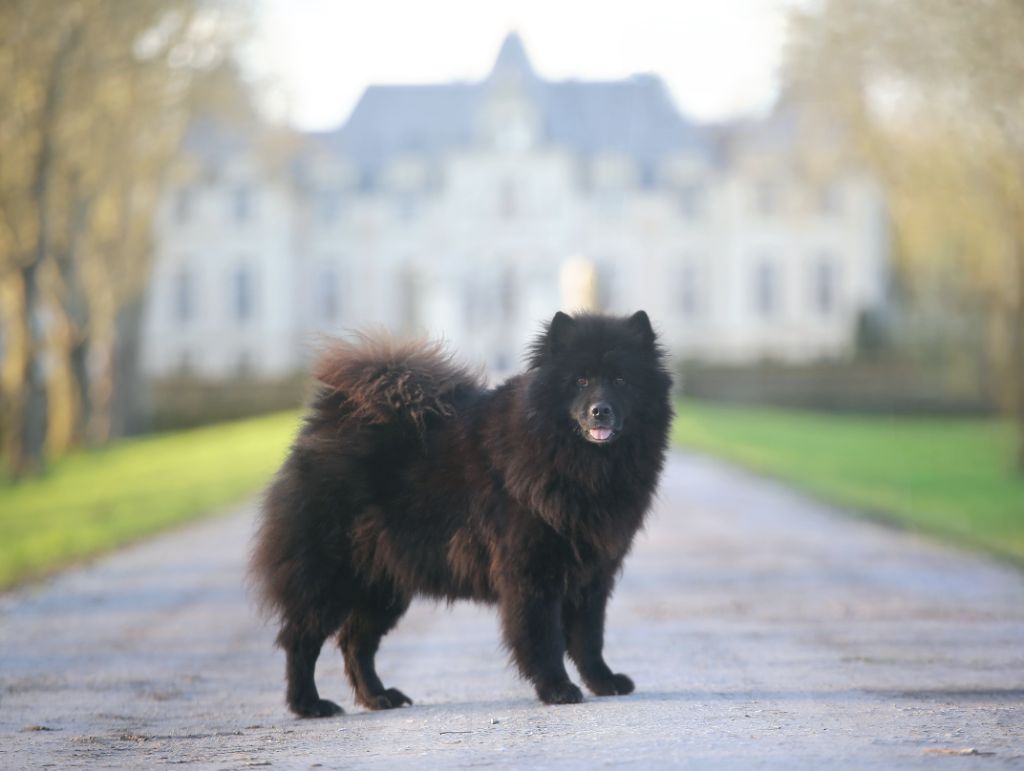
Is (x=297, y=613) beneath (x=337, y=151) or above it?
beneath

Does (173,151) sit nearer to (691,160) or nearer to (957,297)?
(957,297)

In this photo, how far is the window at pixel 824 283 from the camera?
2965 inches

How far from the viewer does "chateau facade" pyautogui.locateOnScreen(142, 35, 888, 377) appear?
7419 centimetres

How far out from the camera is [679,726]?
6.40m

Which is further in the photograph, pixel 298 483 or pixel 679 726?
pixel 298 483

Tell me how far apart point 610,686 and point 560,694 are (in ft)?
1.38

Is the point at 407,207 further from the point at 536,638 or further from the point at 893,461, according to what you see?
the point at 536,638

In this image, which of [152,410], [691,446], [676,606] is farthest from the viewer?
[152,410]

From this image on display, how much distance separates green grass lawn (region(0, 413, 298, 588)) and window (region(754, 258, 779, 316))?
1426 inches

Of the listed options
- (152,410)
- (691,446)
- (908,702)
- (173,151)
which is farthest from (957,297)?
(908,702)

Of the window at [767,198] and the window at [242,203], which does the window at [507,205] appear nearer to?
the window at [767,198]

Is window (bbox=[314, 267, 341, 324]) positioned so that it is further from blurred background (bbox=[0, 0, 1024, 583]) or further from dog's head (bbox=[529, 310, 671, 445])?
dog's head (bbox=[529, 310, 671, 445])

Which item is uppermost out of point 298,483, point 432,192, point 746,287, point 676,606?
point 432,192

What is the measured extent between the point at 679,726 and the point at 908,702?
135 cm
